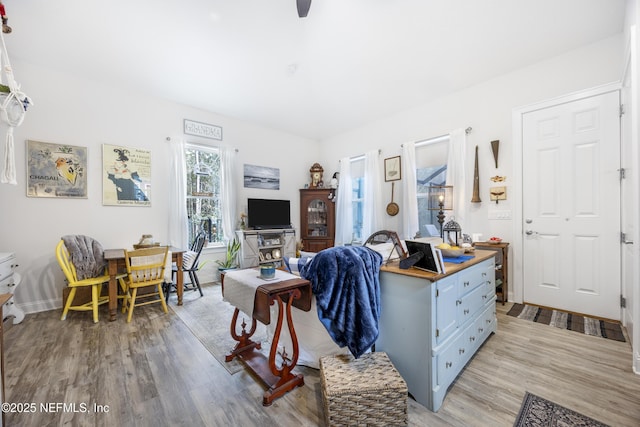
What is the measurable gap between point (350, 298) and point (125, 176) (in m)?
3.90

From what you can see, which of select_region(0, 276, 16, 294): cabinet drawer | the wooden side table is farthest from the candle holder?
select_region(0, 276, 16, 294): cabinet drawer

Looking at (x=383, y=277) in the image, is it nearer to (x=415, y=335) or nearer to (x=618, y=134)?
(x=415, y=335)

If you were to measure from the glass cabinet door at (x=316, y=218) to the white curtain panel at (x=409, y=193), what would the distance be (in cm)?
193

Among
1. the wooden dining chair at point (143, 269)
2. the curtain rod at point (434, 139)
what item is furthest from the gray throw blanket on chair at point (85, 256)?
the curtain rod at point (434, 139)

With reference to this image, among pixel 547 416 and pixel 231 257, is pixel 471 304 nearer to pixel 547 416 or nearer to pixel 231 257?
pixel 547 416

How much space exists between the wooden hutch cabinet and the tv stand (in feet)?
1.72

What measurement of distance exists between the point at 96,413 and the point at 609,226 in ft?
15.4

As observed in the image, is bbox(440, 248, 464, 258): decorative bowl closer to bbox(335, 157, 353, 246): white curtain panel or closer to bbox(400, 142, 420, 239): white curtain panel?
bbox(400, 142, 420, 239): white curtain panel

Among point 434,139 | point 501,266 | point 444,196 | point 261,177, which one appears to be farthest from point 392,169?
point 261,177

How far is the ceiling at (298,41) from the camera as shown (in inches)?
90.7

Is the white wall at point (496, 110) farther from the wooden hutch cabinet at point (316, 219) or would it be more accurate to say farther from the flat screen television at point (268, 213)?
the flat screen television at point (268, 213)

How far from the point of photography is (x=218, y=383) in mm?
1767

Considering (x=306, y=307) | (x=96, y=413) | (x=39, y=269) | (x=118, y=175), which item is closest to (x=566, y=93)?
(x=306, y=307)

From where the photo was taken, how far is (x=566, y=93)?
9.55 feet
